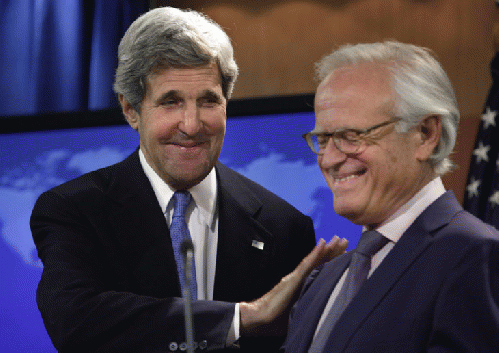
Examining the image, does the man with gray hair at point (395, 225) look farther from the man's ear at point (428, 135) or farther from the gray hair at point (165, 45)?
the gray hair at point (165, 45)

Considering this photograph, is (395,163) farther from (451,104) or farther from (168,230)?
(168,230)

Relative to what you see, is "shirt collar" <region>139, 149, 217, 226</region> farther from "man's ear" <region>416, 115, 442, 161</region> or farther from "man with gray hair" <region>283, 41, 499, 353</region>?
"man's ear" <region>416, 115, 442, 161</region>

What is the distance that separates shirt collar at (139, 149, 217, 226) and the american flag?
5.15 ft

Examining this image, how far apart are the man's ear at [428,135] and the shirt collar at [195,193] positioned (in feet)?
2.51

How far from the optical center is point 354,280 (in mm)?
1513

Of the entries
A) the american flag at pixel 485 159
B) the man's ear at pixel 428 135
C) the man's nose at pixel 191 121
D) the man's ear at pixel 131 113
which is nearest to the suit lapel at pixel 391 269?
the man's ear at pixel 428 135

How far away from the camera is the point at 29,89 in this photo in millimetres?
3293

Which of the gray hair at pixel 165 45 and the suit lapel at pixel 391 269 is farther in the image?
the gray hair at pixel 165 45

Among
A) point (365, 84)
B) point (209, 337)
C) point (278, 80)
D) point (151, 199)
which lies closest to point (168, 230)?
point (151, 199)

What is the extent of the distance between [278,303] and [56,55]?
82.9 inches

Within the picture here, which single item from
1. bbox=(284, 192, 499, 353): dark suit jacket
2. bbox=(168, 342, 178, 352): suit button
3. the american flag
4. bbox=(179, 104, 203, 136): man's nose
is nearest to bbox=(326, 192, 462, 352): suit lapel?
bbox=(284, 192, 499, 353): dark suit jacket

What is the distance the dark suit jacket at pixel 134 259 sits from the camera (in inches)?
71.0

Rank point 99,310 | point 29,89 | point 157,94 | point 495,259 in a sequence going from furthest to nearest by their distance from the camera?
point 29,89 → point 157,94 → point 99,310 → point 495,259

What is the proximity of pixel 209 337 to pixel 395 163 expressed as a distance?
72 centimetres
